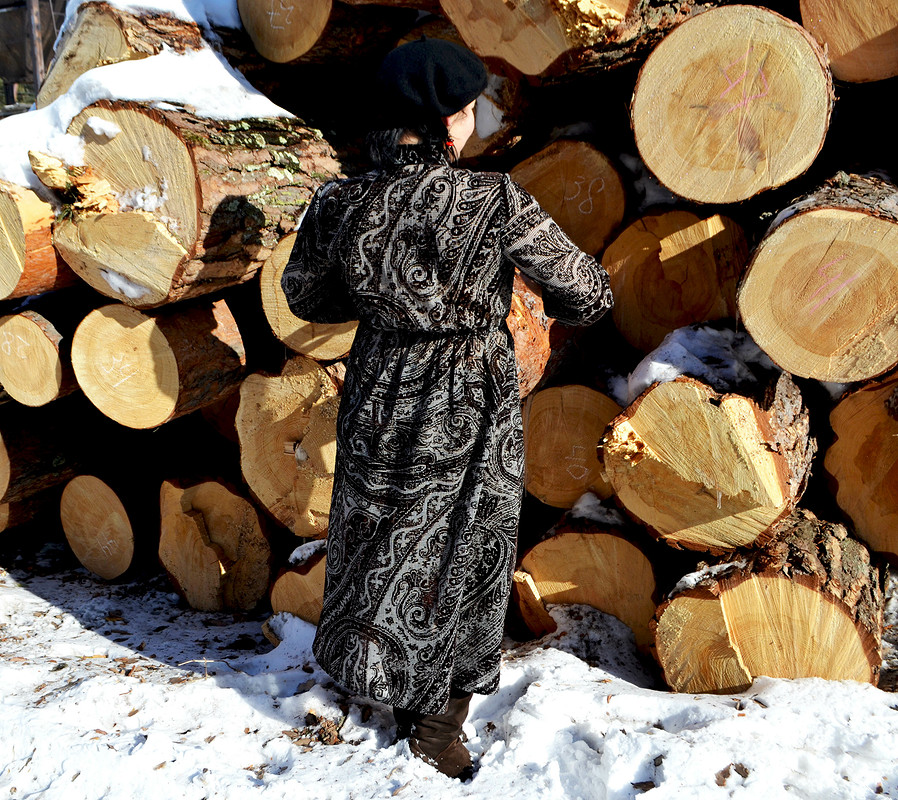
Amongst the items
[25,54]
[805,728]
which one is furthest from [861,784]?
[25,54]

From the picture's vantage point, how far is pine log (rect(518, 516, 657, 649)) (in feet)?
8.40

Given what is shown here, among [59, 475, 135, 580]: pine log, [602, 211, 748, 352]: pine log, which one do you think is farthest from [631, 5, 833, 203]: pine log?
[59, 475, 135, 580]: pine log

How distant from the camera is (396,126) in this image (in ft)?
5.55

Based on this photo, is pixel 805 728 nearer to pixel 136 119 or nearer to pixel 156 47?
pixel 136 119

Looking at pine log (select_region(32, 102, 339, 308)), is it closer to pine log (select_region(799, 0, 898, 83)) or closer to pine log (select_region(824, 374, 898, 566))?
pine log (select_region(799, 0, 898, 83))

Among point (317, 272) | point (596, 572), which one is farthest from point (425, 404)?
point (596, 572)

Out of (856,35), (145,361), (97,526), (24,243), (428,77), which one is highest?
(856,35)

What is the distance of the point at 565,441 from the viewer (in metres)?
2.63

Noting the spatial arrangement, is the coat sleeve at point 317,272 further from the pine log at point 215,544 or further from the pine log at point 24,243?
the pine log at point 215,544

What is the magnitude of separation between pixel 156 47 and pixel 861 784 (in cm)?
323

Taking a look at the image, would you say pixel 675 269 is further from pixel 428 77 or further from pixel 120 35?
pixel 120 35

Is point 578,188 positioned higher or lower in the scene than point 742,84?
lower

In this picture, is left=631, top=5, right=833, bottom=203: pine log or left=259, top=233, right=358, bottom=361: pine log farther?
left=259, top=233, right=358, bottom=361: pine log

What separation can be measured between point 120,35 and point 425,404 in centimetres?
196
